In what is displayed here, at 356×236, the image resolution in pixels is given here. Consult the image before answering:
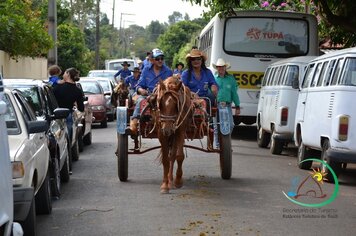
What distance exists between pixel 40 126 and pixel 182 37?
8328 cm

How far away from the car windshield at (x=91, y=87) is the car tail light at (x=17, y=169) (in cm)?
1676

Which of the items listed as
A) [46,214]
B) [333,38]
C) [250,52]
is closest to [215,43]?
[250,52]

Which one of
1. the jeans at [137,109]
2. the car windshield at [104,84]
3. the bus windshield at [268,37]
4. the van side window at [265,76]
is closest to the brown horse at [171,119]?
the jeans at [137,109]

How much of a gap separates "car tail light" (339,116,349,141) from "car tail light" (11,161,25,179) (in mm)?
5585

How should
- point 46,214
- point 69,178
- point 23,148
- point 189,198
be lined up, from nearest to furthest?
point 23,148 → point 46,214 → point 189,198 → point 69,178

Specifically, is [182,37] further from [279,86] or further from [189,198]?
[189,198]

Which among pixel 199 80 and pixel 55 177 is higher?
pixel 199 80

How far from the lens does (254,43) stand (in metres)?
20.5

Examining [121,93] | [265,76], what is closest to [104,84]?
[121,93]

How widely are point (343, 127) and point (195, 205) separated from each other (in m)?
2.99

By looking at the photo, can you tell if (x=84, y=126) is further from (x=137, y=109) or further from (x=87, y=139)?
(x=137, y=109)

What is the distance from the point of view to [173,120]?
35.2ft

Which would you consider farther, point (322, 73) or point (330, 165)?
point (322, 73)

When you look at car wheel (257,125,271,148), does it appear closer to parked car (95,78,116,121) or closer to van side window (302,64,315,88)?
van side window (302,64,315,88)
